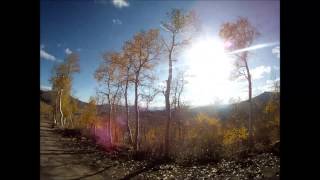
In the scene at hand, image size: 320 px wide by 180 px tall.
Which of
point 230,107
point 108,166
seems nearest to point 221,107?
point 230,107

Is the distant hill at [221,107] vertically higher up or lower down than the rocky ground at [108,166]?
higher up

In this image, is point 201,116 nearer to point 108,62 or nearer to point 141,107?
point 141,107

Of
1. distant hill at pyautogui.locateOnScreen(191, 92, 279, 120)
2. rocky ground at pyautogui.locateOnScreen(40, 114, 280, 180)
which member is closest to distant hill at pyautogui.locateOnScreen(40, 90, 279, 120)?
distant hill at pyautogui.locateOnScreen(191, 92, 279, 120)

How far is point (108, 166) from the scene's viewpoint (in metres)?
3.68

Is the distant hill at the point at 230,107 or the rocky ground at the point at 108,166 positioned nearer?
the rocky ground at the point at 108,166

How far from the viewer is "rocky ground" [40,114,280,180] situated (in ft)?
11.5

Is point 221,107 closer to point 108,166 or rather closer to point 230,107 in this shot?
point 230,107

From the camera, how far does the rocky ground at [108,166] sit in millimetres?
3518

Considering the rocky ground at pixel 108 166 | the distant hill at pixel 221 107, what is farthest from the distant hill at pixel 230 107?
the rocky ground at pixel 108 166

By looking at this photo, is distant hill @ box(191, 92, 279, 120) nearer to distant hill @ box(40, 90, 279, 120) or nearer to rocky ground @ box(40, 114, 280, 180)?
distant hill @ box(40, 90, 279, 120)

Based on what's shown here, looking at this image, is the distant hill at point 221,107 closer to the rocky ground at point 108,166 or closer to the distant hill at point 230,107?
the distant hill at point 230,107

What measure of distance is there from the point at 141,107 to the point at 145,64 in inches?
24.6

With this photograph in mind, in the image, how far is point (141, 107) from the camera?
12.8ft
